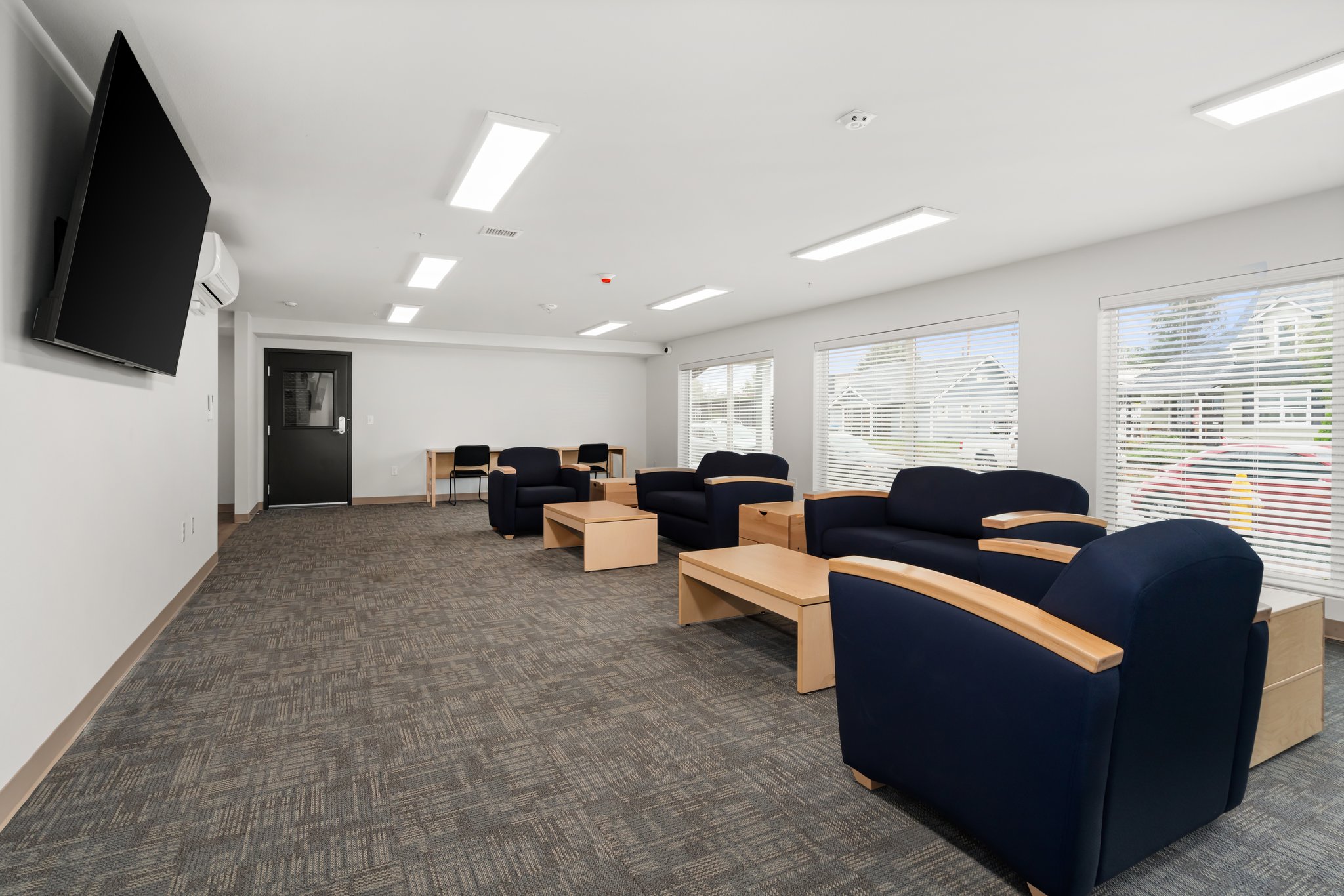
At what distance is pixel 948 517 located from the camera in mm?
4492

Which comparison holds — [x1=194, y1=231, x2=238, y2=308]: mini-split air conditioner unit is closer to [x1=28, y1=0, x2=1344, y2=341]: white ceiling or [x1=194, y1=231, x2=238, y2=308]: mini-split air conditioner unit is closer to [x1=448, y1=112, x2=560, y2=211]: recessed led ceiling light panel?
[x1=28, y1=0, x2=1344, y2=341]: white ceiling

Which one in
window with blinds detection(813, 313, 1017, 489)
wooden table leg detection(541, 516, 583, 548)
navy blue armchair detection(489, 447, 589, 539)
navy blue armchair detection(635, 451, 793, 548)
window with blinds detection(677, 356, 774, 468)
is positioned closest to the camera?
window with blinds detection(813, 313, 1017, 489)

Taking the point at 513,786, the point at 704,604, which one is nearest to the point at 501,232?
the point at 704,604

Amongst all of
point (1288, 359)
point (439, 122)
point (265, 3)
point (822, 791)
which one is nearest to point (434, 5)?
point (265, 3)

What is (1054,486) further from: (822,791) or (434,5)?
(434,5)

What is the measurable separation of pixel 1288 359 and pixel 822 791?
3936mm

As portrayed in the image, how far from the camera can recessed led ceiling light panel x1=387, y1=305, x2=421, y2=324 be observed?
293 inches

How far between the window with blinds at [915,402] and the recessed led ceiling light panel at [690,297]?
1.54 meters

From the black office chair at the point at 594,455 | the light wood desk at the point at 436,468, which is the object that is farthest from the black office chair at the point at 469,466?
the black office chair at the point at 594,455

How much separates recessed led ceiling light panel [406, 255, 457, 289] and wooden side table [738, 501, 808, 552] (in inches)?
130

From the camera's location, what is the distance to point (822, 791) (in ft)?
6.89

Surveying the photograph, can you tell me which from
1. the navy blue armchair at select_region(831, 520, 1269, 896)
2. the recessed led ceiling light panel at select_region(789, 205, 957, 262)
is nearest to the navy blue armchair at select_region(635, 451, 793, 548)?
the recessed led ceiling light panel at select_region(789, 205, 957, 262)

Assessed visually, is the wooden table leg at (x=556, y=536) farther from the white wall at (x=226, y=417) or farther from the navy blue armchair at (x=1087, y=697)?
the white wall at (x=226, y=417)

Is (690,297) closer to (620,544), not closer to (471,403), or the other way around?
(620,544)
